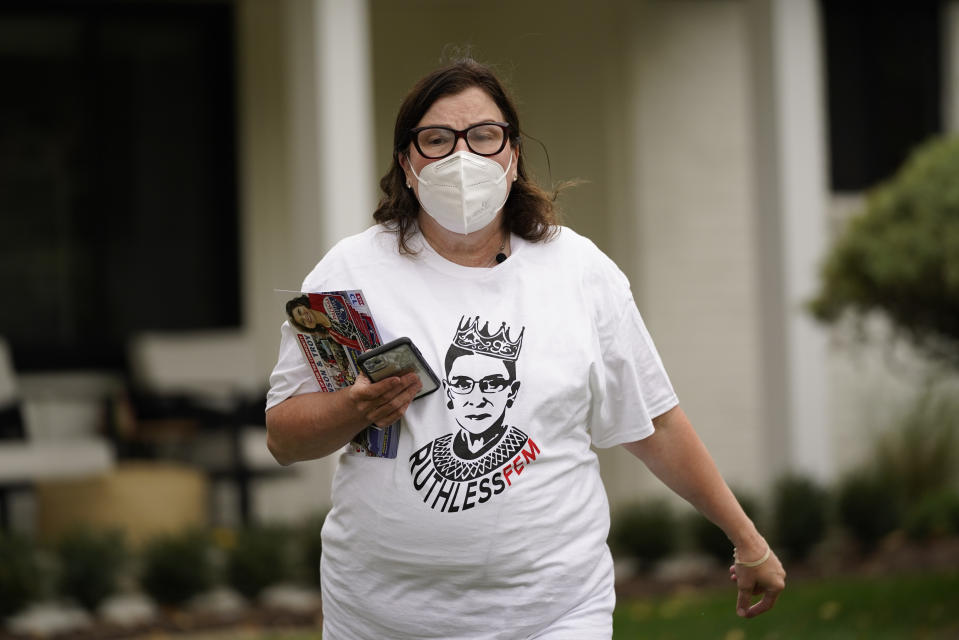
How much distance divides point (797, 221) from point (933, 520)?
1.97 metres

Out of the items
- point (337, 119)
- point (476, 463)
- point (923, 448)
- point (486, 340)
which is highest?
point (337, 119)

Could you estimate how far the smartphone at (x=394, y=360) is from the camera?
2.54 meters

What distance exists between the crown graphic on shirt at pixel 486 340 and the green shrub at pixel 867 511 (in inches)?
229

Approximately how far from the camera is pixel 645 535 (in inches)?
302

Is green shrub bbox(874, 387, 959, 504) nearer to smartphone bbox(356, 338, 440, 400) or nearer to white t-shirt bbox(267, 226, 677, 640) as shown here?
white t-shirt bbox(267, 226, 677, 640)

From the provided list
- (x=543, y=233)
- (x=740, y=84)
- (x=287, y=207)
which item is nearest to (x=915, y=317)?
(x=740, y=84)

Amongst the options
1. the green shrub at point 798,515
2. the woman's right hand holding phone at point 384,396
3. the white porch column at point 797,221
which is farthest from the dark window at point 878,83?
the woman's right hand holding phone at point 384,396

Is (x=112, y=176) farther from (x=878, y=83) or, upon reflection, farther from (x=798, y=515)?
(x=878, y=83)

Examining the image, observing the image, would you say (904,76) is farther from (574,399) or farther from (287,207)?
(574,399)

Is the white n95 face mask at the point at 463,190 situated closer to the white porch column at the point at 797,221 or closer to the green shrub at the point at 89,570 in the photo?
the green shrub at the point at 89,570

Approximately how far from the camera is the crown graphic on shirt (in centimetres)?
265

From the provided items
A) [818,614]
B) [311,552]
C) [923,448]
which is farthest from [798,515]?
[311,552]

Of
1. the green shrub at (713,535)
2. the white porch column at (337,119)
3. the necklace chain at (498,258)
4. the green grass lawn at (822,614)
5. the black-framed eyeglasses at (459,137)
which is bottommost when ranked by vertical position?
the green grass lawn at (822,614)

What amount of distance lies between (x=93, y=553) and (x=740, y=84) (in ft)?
17.3
